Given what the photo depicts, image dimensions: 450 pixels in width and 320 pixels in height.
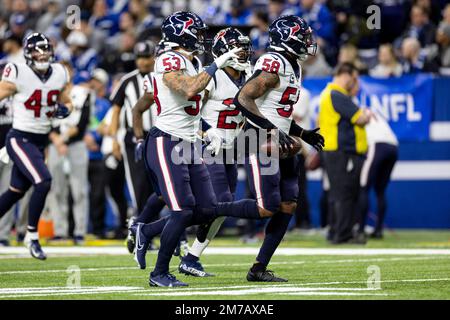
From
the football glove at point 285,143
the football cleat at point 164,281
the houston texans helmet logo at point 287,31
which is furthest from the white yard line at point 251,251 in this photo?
the football cleat at point 164,281

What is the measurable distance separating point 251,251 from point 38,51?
3.00m

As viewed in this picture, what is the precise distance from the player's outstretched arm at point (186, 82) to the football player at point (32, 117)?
326 centimetres

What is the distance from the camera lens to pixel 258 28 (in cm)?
1553

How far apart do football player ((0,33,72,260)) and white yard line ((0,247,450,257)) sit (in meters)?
0.99

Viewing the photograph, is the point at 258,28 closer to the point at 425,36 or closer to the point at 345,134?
the point at 425,36

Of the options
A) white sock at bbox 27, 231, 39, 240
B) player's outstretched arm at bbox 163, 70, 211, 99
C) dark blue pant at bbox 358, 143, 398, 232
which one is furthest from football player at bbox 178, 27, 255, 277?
dark blue pant at bbox 358, 143, 398, 232

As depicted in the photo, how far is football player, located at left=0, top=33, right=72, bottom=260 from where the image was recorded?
10.5 meters

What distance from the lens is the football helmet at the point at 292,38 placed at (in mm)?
8250

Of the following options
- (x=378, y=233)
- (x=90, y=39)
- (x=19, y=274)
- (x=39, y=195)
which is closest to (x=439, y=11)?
(x=378, y=233)

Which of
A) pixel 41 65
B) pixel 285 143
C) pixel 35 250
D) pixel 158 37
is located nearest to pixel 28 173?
pixel 35 250

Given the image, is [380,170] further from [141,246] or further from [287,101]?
[141,246]

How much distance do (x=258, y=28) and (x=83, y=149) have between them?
321cm

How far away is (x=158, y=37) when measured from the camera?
49.8 feet

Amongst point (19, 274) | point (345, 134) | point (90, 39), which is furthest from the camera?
→ point (90, 39)
